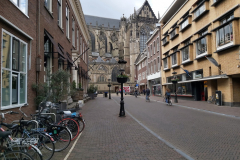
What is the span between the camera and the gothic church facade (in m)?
67.3

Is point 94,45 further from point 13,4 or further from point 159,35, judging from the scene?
point 13,4

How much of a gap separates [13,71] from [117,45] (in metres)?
69.9

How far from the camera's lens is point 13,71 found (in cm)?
626

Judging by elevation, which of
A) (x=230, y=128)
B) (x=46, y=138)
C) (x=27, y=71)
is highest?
(x=27, y=71)

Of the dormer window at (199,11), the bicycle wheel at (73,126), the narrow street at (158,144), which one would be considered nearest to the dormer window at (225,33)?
the dormer window at (199,11)

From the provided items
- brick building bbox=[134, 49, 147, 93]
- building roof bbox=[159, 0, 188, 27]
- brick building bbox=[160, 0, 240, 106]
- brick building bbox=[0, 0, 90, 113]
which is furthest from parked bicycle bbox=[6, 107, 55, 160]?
brick building bbox=[134, 49, 147, 93]

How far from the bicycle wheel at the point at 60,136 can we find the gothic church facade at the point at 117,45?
61.0m

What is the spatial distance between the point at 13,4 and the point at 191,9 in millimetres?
19165

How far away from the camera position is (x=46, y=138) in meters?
3.89

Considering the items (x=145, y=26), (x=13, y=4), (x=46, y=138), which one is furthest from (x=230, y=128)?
(x=145, y=26)

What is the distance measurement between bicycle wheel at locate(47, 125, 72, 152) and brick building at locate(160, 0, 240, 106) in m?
12.8

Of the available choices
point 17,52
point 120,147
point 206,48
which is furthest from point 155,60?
point 120,147

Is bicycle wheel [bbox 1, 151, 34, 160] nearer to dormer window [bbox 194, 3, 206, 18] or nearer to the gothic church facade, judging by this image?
dormer window [bbox 194, 3, 206, 18]

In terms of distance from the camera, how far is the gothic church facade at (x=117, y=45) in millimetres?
67312
